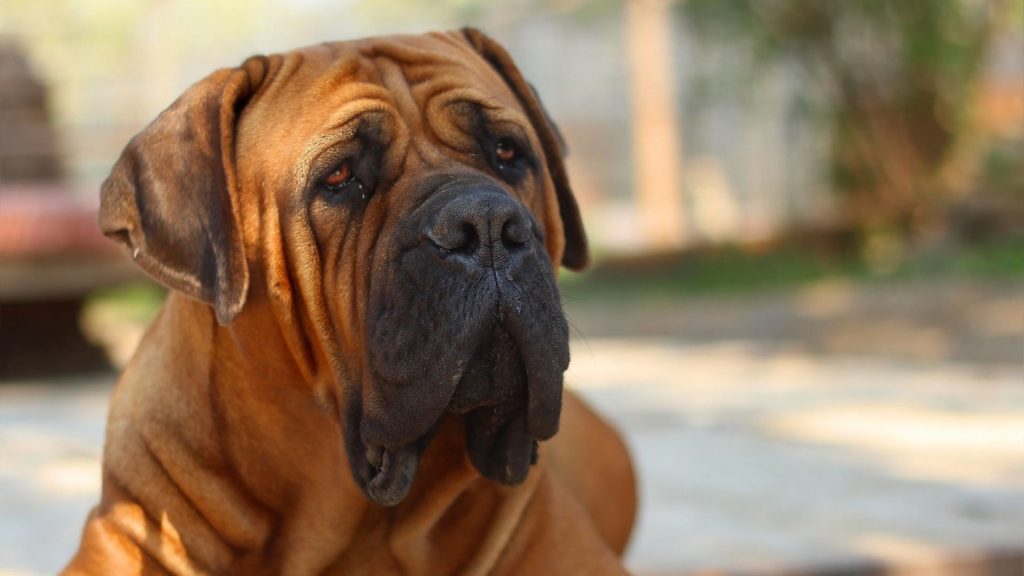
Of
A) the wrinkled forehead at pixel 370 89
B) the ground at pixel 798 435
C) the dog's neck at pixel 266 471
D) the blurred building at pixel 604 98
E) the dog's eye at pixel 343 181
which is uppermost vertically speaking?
the wrinkled forehead at pixel 370 89

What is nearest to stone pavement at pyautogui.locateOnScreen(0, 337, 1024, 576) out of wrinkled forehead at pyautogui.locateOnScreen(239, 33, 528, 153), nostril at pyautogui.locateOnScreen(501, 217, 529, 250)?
wrinkled forehead at pyautogui.locateOnScreen(239, 33, 528, 153)

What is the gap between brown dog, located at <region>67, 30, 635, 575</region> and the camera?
89.3 inches

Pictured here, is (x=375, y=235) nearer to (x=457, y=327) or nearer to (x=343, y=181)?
(x=343, y=181)

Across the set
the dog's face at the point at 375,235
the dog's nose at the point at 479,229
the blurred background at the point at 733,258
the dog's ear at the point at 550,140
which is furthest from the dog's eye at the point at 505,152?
the blurred background at the point at 733,258

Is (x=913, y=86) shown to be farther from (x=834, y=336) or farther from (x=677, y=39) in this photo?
(x=834, y=336)

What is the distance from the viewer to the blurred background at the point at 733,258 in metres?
4.29

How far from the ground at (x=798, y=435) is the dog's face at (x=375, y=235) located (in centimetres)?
69

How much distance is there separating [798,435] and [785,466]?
655mm

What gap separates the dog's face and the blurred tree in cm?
980

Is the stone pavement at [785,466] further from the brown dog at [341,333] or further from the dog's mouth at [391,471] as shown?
the dog's mouth at [391,471]

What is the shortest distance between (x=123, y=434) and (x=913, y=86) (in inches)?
418

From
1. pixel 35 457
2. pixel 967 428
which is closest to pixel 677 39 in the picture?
pixel 967 428

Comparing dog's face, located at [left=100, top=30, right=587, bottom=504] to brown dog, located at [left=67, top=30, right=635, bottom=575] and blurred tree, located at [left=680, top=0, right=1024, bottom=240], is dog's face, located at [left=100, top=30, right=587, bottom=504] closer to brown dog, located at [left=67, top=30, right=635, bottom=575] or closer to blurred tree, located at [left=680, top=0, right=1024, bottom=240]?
brown dog, located at [left=67, top=30, right=635, bottom=575]

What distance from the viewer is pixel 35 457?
16.6 feet
